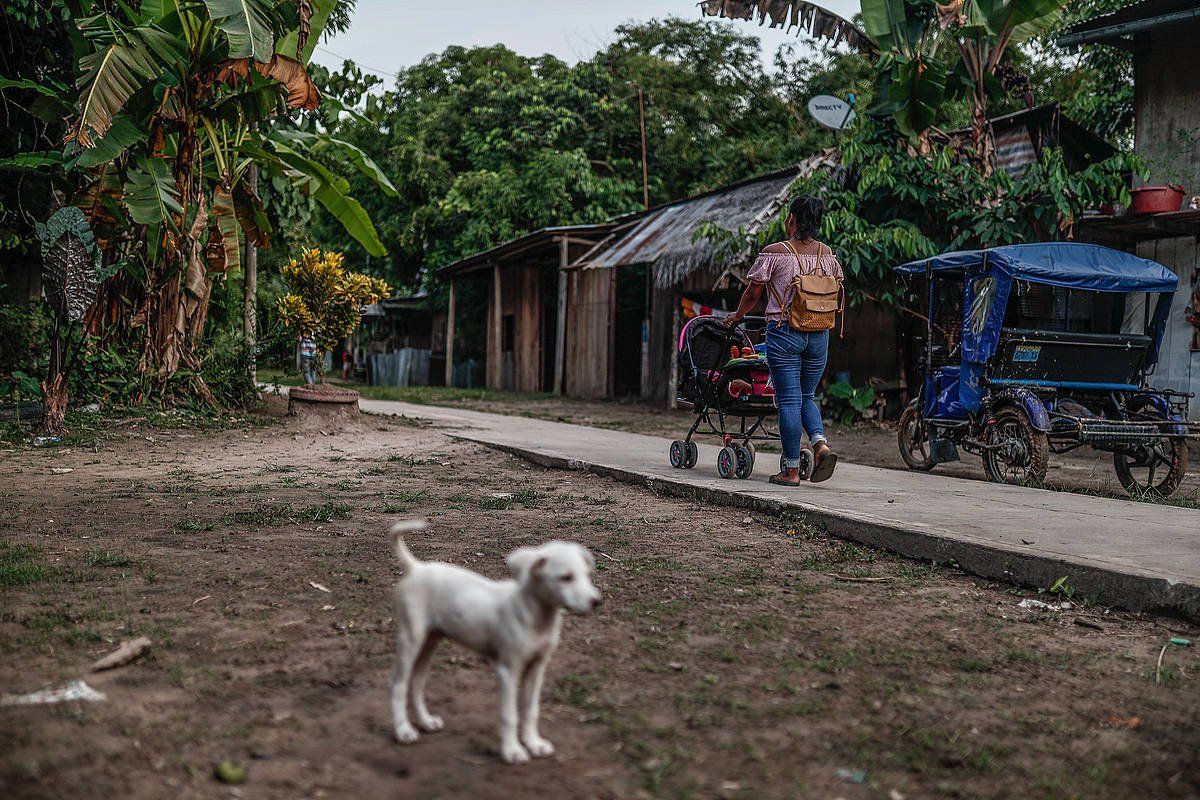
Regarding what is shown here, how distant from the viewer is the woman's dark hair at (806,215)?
6551 mm

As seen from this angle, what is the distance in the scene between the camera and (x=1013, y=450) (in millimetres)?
7547

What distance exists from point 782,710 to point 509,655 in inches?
35.0

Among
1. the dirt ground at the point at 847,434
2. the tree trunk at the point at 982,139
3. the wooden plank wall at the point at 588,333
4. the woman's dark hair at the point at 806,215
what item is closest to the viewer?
the woman's dark hair at the point at 806,215

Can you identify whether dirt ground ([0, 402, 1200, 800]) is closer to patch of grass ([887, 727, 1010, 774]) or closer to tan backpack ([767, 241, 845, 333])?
patch of grass ([887, 727, 1010, 774])

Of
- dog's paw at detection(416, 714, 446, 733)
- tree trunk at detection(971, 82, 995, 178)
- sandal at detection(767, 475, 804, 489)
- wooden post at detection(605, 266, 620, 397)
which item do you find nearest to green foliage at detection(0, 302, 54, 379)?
sandal at detection(767, 475, 804, 489)

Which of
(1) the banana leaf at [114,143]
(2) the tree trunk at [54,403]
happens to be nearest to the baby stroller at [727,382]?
(1) the banana leaf at [114,143]

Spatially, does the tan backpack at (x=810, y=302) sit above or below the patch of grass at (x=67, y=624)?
above

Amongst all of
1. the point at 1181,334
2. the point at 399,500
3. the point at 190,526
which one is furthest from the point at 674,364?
the point at 190,526

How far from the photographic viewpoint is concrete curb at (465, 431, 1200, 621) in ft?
12.7

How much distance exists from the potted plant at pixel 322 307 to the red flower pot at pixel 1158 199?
8969mm

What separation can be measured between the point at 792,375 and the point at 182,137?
24.4 ft

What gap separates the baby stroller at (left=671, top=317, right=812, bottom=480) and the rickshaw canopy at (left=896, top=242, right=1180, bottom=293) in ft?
6.91

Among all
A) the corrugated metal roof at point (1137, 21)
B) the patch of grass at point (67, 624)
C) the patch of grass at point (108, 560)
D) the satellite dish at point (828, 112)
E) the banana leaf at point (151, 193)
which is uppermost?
the corrugated metal roof at point (1137, 21)

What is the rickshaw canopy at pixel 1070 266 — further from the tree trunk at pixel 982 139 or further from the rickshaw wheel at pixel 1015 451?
the tree trunk at pixel 982 139
